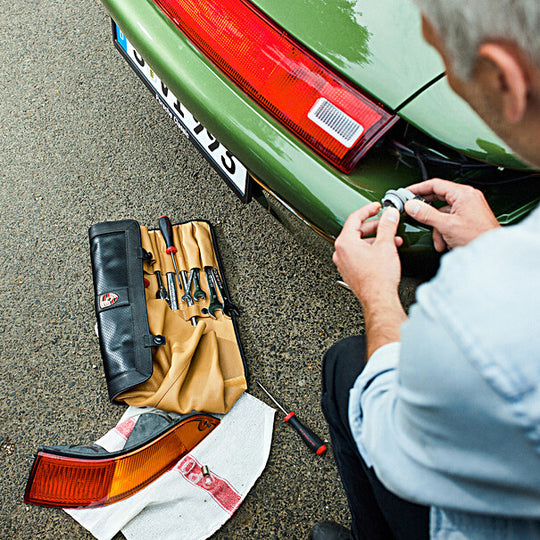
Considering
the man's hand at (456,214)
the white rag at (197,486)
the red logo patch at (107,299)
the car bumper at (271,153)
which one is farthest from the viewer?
the red logo patch at (107,299)

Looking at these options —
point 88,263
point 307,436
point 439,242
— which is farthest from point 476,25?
point 88,263

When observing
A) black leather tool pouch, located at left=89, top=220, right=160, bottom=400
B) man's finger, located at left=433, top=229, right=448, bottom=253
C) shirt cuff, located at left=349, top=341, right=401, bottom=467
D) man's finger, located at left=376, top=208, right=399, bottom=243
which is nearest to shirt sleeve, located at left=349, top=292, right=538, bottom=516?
shirt cuff, located at left=349, top=341, right=401, bottom=467

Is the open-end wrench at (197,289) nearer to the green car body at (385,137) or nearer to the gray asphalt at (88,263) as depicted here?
the gray asphalt at (88,263)

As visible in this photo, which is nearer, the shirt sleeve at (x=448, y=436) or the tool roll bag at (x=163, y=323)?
the shirt sleeve at (x=448, y=436)

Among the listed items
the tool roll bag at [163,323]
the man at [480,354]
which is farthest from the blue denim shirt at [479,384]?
the tool roll bag at [163,323]

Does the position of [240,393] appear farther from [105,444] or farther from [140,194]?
[140,194]

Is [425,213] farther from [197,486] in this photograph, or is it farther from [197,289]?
[197,486]

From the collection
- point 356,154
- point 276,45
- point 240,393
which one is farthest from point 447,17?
point 240,393

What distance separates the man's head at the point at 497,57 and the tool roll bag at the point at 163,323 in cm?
129

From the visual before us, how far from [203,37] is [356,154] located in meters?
0.58

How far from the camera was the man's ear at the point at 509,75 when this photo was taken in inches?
20.5

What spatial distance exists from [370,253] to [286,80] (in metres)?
0.53

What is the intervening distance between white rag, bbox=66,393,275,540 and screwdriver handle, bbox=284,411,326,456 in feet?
0.24

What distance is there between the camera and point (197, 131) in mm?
1541
